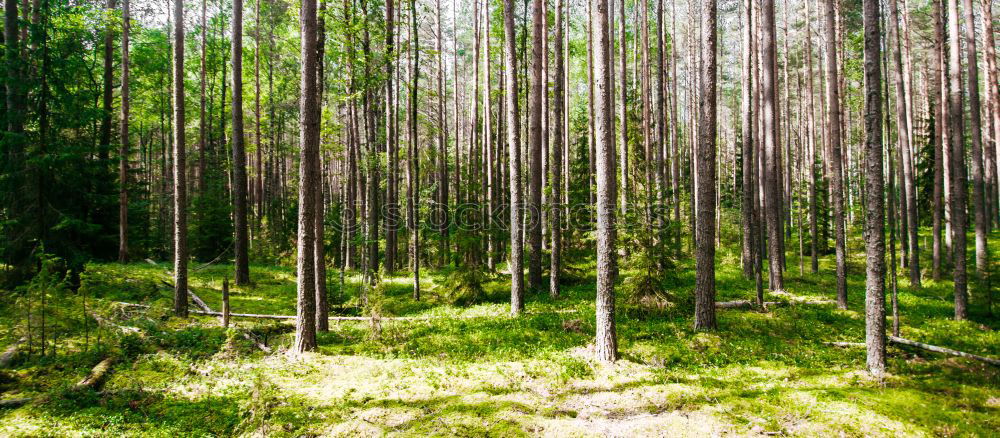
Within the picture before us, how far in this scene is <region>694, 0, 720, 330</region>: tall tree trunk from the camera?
8.38 m

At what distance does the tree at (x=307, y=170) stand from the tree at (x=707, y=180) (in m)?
Result: 7.81

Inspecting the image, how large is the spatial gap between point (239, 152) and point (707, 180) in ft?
47.7

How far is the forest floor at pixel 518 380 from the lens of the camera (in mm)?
5500

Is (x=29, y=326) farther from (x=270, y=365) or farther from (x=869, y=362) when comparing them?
(x=869, y=362)

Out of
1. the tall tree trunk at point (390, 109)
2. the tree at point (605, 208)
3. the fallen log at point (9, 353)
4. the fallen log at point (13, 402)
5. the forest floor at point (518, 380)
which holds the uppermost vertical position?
the tall tree trunk at point (390, 109)

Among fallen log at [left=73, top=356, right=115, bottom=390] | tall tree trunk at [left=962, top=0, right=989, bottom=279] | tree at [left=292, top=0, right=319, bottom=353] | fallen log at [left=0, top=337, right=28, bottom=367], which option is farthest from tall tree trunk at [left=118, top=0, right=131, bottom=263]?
tall tree trunk at [left=962, top=0, right=989, bottom=279]

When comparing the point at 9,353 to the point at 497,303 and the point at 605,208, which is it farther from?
the point at 605,208

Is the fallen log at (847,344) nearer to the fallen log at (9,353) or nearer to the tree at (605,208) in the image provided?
the tree at (605,208)

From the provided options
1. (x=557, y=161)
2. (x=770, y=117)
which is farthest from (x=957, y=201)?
(x=557, y=161)

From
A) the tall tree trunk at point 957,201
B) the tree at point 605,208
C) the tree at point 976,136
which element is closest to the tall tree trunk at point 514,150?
the tree at point 605,208

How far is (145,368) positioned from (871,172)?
41.7 ft

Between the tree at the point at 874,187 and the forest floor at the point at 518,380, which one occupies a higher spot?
the tree at the point at 874,187

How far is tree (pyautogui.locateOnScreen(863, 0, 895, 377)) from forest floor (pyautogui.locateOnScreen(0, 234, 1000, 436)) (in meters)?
0.90

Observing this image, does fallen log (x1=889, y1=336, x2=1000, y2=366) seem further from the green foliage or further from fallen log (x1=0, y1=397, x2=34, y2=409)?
fallen log (x1=0, y1=397, x2=34, y2=409)
